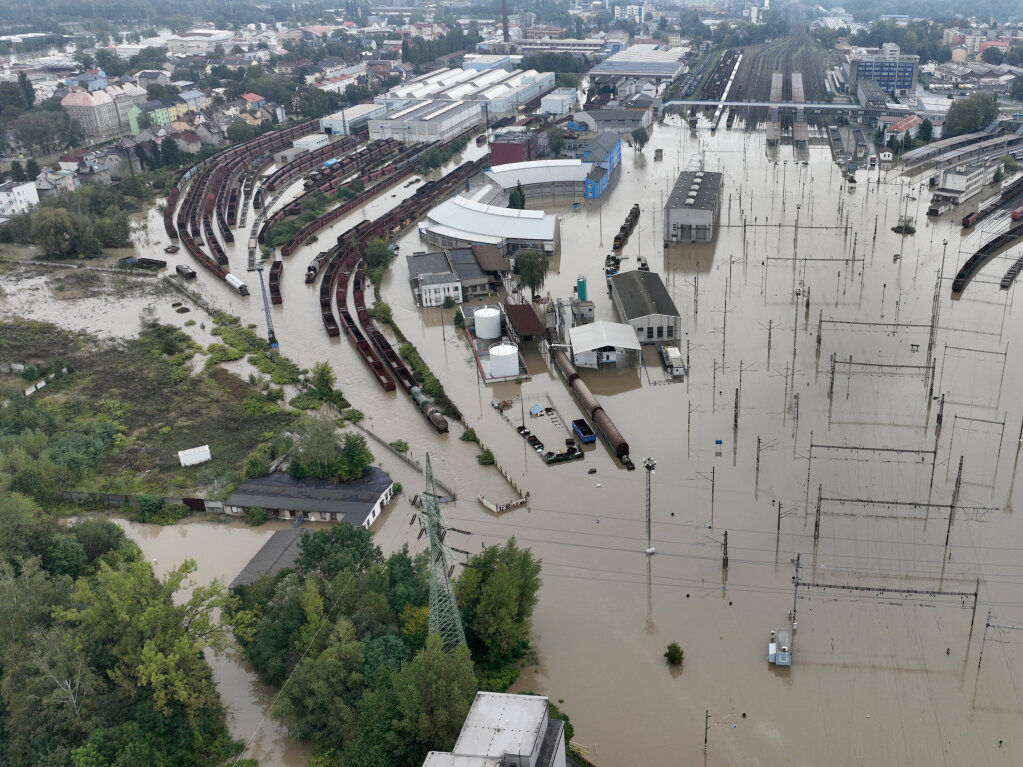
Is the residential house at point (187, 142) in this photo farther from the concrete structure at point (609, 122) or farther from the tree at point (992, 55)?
the tree at point (992, 55)

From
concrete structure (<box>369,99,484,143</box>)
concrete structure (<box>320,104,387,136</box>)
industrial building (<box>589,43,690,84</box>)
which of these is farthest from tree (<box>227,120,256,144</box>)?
industrial building (<box>589,43,690,84</box>)

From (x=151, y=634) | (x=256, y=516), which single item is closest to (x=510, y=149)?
(x=256, y=516)

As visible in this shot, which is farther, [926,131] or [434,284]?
[926,131]

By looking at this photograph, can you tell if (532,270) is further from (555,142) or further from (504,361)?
(555,142)

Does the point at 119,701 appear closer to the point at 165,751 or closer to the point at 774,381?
the point at 165,751

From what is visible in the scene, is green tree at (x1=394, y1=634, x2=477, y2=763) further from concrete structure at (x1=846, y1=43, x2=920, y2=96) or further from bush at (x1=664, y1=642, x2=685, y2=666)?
concrete structure at (x1=846, y1=43, x2=920, y2=96)
